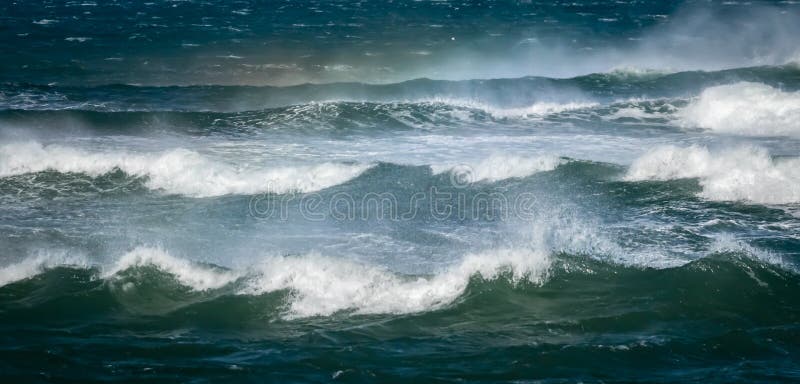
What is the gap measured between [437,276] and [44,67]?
2353 cm

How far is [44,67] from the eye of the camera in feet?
91.2

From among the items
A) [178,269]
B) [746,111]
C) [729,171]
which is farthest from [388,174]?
[746,111]

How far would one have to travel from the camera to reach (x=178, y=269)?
34.6 ft

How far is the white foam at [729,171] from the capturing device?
44.7ft

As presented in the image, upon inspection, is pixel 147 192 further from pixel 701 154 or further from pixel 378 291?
pixel 701 154

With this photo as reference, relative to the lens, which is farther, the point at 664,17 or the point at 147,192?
the point at 664,17

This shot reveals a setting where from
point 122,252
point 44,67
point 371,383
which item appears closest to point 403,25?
point 44,67

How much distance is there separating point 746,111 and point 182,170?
15.7 m

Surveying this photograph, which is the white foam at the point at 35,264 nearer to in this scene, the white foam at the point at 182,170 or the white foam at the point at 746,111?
the white foam at the point at 182,170

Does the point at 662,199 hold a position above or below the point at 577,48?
below

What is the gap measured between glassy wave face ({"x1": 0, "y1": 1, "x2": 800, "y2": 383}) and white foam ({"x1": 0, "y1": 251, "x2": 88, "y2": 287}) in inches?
1.7

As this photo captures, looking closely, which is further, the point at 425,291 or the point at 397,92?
the point at 397,92

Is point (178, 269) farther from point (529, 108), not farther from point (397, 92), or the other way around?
point (397, 92)

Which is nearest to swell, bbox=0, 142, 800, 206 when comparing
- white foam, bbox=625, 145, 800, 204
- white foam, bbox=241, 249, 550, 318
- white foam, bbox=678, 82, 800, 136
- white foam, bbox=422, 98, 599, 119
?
white foam, bbox=625, 145, 800, 204
